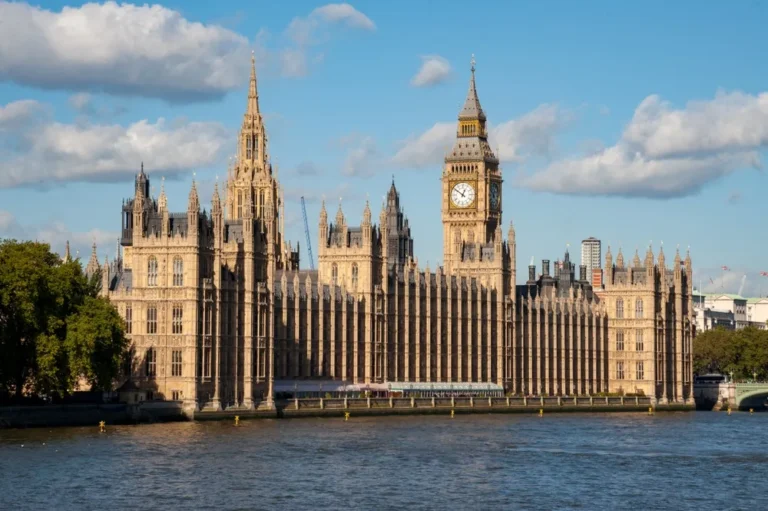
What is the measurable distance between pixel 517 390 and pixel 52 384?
273ft

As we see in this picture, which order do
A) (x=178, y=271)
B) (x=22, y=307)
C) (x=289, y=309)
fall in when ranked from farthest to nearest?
(x=289, y=309) → (x=178, y=271) → (x=22, y=307)

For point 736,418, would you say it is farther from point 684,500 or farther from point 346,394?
point 684,500

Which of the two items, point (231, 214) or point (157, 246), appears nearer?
point (157, 246)

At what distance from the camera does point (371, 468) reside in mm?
97688

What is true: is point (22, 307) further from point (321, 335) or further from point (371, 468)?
point (321, 335)

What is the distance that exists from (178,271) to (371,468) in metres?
39.6

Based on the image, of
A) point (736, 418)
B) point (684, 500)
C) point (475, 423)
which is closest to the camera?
point (684, 500)

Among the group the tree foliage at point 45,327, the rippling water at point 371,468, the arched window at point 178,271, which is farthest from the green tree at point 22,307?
the arched window at point 178,271

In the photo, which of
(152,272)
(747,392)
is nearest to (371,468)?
(152,272)

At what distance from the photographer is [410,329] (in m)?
176

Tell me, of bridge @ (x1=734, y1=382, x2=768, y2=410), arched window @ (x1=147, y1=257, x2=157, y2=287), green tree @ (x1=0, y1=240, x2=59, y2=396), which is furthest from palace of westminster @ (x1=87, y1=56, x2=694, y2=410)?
green tree @ (x1=0, y1=240, x2=59, y2=396)

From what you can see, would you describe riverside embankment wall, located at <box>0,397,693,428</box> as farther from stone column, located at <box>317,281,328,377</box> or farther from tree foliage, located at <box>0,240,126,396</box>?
stone column, located at <box>317,281,328,377</box>

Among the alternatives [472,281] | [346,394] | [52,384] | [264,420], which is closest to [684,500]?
[52,384]

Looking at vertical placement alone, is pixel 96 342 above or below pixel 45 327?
below
